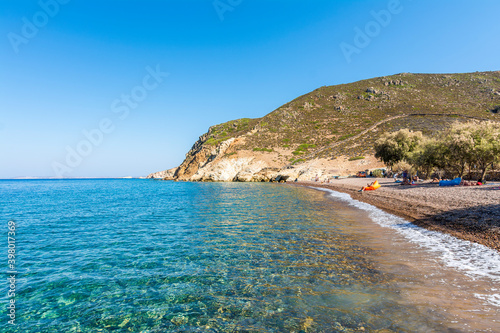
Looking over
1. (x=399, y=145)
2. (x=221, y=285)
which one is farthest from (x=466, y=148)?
(x=221, y=285)

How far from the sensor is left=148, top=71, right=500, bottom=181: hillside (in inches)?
3142

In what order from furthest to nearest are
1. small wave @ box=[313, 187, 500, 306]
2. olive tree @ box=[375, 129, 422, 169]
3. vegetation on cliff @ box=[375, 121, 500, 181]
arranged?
olive tree @ box=[375, 129, 422, 169], vegetation on cliff @ box=[375, 121, 500, 181], small wave @ box=[313, 187, 500, 306]

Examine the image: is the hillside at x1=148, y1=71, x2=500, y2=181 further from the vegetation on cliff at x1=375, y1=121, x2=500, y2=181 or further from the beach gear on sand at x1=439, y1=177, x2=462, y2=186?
the beach gear on sand at x1=439, y1=177, x2=462, y2=186

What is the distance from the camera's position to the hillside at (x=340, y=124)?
79.8 metres

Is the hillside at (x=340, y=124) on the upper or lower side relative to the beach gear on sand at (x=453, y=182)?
upper

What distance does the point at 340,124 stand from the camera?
4055 inches

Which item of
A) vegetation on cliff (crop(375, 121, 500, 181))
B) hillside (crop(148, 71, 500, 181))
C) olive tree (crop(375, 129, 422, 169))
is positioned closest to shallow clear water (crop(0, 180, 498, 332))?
vegetation on cliff (crop(375, 121, 500, 181))

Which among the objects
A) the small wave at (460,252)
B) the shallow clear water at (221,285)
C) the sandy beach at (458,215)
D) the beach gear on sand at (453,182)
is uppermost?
the beach gear on sand at (453,182)

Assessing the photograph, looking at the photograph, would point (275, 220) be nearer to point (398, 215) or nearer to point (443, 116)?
point (398, 215)

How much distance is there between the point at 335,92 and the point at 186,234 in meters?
137

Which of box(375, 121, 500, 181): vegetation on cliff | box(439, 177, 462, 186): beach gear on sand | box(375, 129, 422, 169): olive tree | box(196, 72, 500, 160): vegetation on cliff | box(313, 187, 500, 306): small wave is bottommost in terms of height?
box(313, 187, 500, 306): small wave

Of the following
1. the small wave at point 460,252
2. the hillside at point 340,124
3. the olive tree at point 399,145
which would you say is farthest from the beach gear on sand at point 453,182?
the hillside at point 340,124

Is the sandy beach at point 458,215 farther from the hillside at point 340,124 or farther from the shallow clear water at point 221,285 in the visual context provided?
the hillside at point 340,124

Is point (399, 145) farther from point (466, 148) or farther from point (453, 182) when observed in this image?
point (466, 148)
